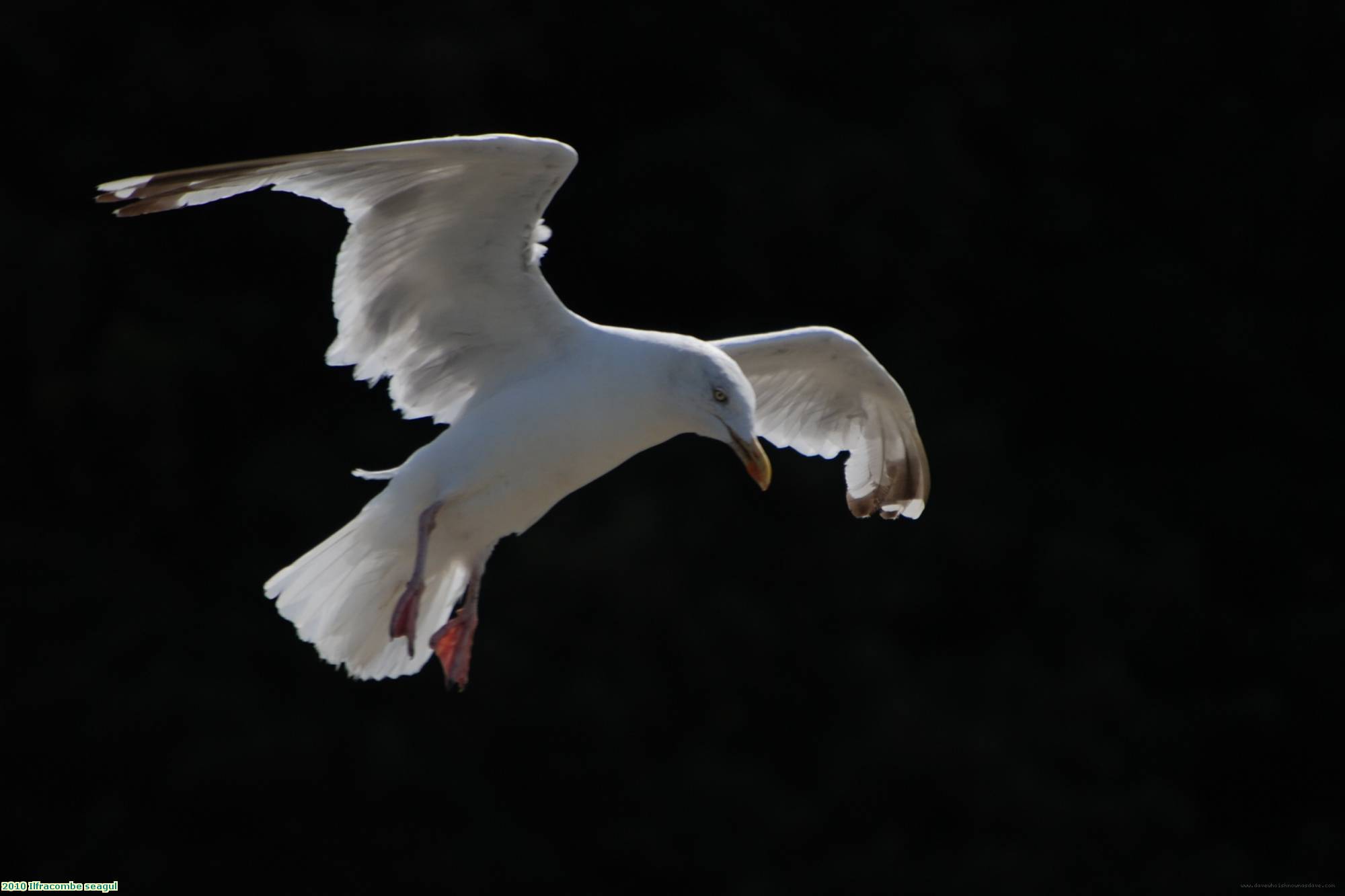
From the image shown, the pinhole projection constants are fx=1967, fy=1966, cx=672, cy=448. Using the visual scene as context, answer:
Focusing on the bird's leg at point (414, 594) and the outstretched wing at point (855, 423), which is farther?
the outstretched wing at point (855, 423)

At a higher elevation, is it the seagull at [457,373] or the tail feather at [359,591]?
the seagull at [457,373]

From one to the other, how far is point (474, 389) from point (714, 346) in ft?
1.86

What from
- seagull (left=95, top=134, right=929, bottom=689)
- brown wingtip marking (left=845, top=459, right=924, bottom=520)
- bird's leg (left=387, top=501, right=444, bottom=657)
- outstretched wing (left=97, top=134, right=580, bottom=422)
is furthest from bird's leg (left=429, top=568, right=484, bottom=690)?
brown wingtip marking (left=845, top=459, right=924, bottom=520)

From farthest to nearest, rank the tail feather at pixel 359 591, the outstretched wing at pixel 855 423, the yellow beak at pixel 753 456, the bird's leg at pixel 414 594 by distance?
the outstretched wing at pixel 855 423 < the tail feather at pixel 359 591 < the bird's leg at pixel 414 594 < the yellow beak at pixel 753 456

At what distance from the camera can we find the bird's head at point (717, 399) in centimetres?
405

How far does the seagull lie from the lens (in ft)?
13.4

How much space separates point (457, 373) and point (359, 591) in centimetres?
56

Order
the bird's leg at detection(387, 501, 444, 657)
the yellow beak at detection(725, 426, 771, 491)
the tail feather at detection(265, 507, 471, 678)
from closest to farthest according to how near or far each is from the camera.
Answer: the yellow beak at detection(725, 426, 771, 491) < the bird's leg at detection(387, 501, 444, 657) < the tail feather at detection(265, 507, 471, 678)

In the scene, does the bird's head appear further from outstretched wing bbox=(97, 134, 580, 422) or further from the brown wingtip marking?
the brown wingtip marking

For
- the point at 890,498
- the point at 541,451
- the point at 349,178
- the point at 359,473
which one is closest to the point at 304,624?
the point at 359,473

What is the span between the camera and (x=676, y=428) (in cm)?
419

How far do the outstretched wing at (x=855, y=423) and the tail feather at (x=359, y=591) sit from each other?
3.42ft

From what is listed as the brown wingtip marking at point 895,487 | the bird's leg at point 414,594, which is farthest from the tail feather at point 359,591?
the brown wingtip marking at point 895,487

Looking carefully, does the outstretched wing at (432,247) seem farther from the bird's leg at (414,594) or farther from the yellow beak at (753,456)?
the yellow beak at (753,456)
